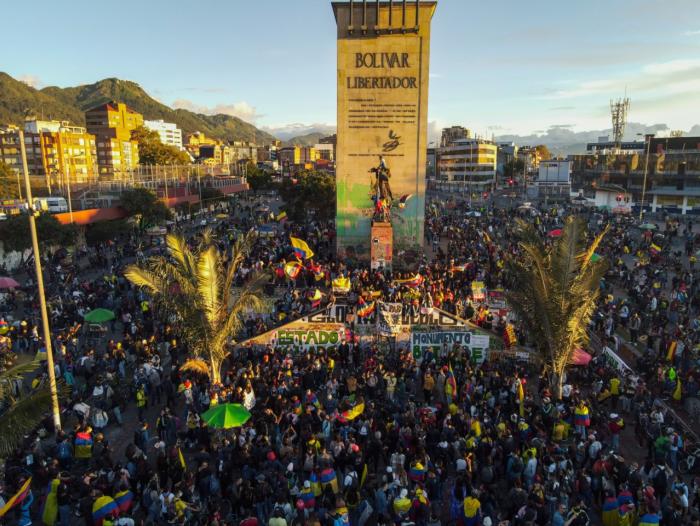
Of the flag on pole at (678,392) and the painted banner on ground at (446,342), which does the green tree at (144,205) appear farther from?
the flag on pole at (678,392)

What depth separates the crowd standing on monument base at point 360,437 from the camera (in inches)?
396

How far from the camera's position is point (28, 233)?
31.0m

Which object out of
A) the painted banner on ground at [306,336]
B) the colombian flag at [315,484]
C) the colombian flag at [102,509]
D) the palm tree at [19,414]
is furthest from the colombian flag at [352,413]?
the palm tree at [19,414]

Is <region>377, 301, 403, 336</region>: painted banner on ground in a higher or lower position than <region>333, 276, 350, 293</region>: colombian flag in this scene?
lower

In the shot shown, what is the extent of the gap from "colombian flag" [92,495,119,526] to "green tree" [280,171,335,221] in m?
39.6

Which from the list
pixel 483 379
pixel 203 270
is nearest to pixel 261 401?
pixel 203 270

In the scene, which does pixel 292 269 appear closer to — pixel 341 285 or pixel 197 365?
pixel 341 285

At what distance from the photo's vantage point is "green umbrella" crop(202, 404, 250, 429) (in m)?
11.3

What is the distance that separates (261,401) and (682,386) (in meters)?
12.8

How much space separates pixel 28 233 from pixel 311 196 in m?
23.6

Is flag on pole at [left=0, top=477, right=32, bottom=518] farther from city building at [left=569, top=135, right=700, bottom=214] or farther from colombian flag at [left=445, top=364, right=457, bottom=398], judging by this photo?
city building at [left=569, top=135, right=700, bottom=214]

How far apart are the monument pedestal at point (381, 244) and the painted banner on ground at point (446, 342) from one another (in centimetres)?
1065

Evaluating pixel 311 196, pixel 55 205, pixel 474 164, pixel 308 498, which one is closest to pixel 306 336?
pixel 308 498

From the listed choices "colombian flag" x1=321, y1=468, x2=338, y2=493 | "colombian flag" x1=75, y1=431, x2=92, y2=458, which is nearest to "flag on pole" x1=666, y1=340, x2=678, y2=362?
"colombian flag" x1=321, y1=468, x2=338, y2=493
